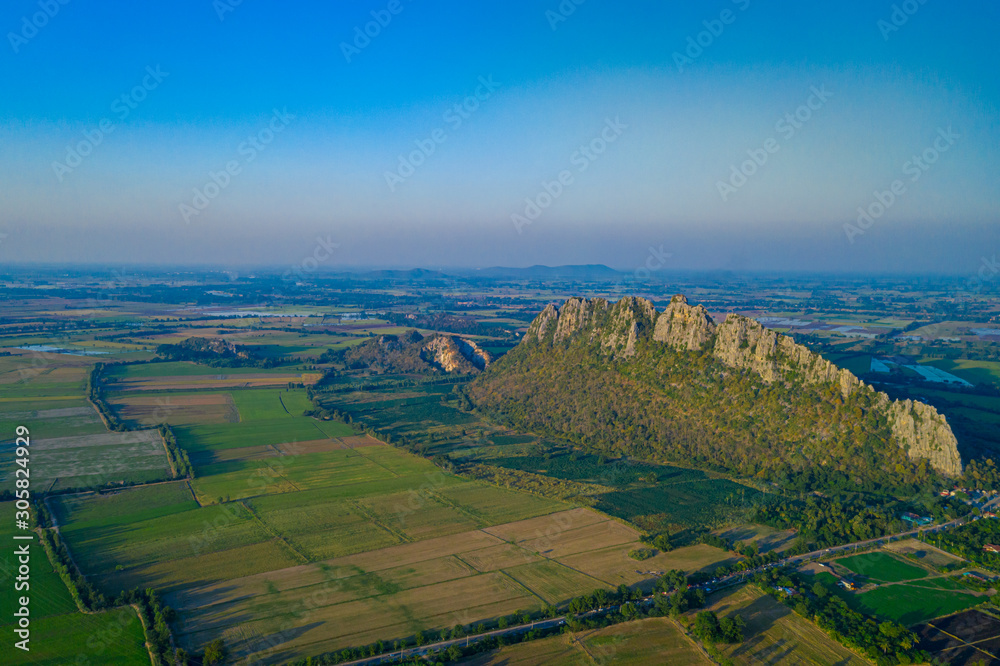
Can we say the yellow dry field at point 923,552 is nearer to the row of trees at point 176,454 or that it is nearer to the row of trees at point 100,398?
the row of trees at point 176,454

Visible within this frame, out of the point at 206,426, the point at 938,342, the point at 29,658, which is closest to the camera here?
the point at 29,658

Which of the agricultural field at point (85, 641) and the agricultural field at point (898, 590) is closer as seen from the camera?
the agricultural field at point (85, 641)

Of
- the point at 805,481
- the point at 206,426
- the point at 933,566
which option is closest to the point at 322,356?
the point at 206,426

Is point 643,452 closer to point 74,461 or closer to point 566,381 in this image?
point 566,381

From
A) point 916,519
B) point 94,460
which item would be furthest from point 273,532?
point 916,519

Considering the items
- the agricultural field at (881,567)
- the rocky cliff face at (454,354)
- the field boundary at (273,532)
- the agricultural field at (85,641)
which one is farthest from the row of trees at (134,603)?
the rocky cliff face at (454,354)

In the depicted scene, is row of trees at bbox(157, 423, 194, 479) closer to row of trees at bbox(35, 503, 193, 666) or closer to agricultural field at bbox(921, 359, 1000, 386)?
row of trees at bbox(35, 503, 193, 666)

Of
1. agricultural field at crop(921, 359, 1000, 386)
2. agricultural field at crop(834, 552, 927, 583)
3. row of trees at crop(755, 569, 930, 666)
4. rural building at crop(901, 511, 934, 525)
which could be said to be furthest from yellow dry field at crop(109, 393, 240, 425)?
agricultural field at crop(921, 359, 1000, 386)
